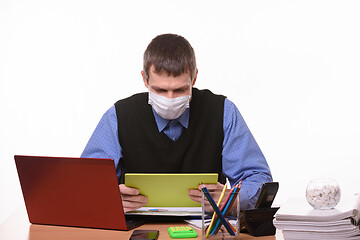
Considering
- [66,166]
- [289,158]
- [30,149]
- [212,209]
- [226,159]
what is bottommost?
[289,158]

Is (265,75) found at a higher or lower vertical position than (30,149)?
higher

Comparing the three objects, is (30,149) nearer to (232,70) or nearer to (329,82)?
→ (232,70)

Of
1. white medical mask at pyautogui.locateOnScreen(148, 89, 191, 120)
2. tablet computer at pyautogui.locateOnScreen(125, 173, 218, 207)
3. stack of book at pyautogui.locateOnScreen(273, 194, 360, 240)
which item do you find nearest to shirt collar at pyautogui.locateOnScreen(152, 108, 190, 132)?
white medical mask at pyautogui.locateOnScreen(148, 89, 191, 120)

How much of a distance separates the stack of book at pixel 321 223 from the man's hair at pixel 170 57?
816 millimetres

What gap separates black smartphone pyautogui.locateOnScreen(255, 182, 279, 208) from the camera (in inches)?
59.2

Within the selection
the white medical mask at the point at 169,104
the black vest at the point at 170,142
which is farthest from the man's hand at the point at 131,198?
the black vest at the point at 170,142

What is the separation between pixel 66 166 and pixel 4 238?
29 centimetres

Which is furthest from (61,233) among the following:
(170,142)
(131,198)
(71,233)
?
(170,142)

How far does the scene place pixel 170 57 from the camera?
1.97 m

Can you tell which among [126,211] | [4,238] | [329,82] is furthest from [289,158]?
[4,238]

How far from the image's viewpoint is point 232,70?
12.5 ft

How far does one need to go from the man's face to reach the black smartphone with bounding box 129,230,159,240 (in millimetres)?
584

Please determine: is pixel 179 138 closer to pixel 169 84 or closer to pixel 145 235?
pixel 169 84

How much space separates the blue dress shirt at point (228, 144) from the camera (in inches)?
81.5
